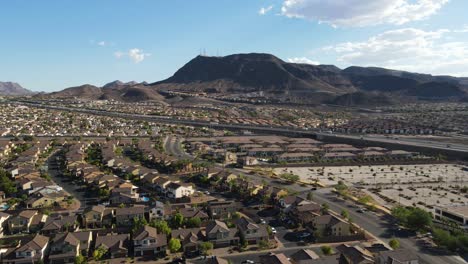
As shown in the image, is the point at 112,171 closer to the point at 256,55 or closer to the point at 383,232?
the point at 383,232

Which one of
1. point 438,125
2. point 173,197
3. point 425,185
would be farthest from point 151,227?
point 438,125

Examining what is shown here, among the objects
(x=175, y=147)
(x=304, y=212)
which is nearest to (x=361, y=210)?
(x=304, y=212)

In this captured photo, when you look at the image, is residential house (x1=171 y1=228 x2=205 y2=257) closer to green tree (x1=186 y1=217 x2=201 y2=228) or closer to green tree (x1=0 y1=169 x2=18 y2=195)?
green tree (x1=186 y1=217 x2=201 y2=228)

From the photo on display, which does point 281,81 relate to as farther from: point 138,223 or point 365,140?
point 138,223

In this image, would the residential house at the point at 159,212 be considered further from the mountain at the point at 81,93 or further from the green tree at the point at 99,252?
the mountain at the point at 81,93

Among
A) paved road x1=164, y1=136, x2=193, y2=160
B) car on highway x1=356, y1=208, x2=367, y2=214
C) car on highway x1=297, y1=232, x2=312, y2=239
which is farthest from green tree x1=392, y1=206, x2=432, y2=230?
paved road x1=164, y1=136, x2=193, y2=160
